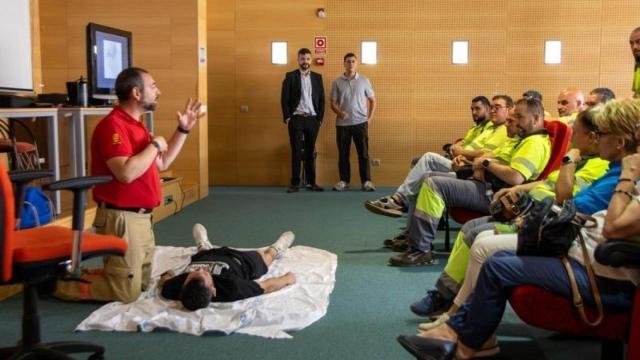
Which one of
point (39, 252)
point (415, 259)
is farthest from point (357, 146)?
point (39, 252)

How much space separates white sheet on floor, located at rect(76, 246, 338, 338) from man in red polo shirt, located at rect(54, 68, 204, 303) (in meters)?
0.17

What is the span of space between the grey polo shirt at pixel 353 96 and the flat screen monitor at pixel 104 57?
3.06 meters

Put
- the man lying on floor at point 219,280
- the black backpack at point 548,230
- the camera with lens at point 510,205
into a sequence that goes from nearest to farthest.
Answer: the black backpack at point 548,230 → the camera with lens at point 510,205 → the man lying on floor at point 219,280

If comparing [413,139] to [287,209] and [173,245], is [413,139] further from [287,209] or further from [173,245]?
[173,245]

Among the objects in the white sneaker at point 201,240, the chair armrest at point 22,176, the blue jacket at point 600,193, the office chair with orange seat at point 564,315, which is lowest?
the white sneaker at point 201,240

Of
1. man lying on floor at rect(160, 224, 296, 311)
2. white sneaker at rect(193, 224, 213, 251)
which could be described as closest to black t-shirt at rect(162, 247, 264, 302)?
man lying on floor at rect(160, 224, 296, 311)

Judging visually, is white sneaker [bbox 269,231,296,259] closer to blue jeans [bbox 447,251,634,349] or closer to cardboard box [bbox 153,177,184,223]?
cardboard box [bbox 153,177,184,223]

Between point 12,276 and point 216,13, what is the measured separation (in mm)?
6899

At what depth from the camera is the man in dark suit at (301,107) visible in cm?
821

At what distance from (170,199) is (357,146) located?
8.95 feet

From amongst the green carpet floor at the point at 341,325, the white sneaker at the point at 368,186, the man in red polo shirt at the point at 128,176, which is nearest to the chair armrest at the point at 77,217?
the green carpet floor at the point at 341,325

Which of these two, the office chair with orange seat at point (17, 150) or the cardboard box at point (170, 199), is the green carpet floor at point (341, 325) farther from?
the office chair with orange seat at point (17, 150)

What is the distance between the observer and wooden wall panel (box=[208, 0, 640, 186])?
27.8ft

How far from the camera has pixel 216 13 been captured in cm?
870
